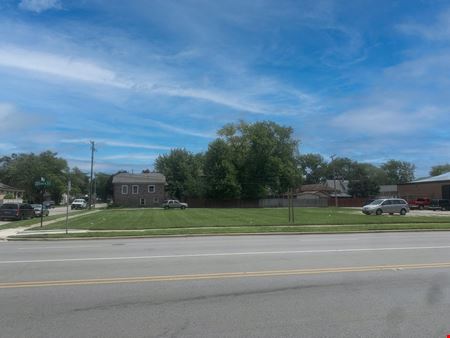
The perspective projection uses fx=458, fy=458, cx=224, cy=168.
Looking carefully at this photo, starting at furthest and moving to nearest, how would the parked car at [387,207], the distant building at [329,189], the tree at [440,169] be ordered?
the tree at [440,169] → the distant building at [329,189] → the parked car at [387,207]

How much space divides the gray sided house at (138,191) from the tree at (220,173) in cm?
1030

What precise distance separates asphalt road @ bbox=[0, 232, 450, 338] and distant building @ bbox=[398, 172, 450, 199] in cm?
6231

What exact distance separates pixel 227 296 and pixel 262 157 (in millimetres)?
77541

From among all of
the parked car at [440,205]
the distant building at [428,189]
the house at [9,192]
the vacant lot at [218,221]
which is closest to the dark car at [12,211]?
the vacant lot at [218,221]

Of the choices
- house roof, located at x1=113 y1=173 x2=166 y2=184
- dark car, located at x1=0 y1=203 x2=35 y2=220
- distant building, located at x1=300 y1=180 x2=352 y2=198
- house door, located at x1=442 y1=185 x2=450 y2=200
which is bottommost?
dark car, located at x1=0 y1=203 x2=35 y2=220

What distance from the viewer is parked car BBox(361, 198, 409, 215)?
4375 centimetres

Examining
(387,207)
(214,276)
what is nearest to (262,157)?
(387,207)

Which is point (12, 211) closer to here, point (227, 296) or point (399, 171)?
point (227, 296)

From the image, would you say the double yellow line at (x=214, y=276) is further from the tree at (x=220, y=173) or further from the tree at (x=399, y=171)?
the tree at (x=399, y=171)

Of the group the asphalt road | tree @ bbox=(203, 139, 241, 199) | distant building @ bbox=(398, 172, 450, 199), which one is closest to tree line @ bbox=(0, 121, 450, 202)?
tree @ bbox=(203, 139, 241, 199)

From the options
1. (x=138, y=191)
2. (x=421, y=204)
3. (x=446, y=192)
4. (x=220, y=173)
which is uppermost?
(x=220, y=173)

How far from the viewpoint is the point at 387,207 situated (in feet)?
145

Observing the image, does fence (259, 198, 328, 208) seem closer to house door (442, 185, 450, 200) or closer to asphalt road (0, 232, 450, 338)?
house door (442, 185, 450, 200)

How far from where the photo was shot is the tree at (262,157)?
82562mm
